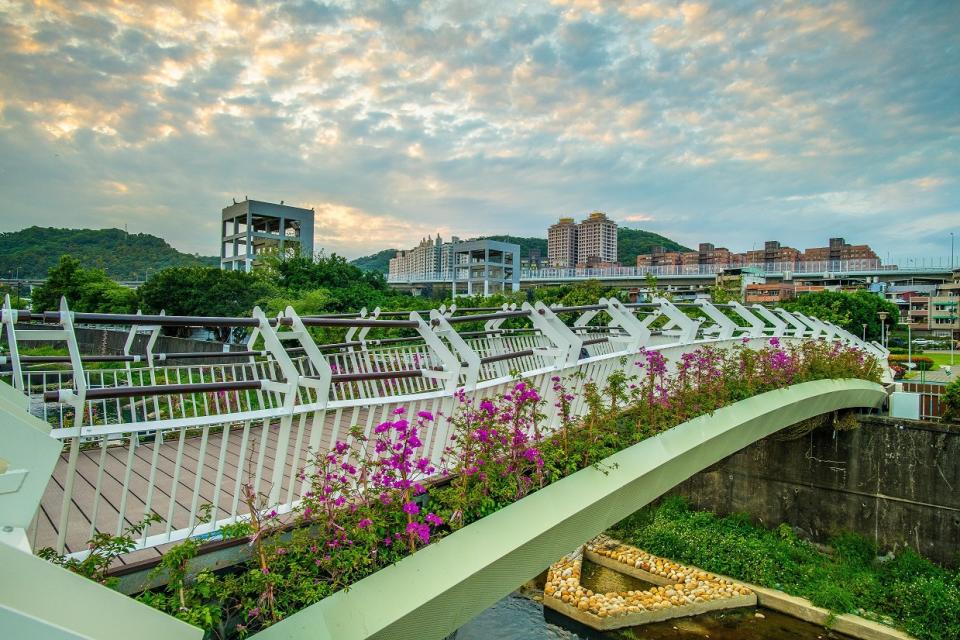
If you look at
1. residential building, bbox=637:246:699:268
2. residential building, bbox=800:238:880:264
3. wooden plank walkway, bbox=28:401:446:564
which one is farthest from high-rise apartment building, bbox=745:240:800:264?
wooden plank walkway, bbox=28:401:446:564

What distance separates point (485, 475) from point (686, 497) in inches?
530

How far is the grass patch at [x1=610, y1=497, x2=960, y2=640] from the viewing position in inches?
404

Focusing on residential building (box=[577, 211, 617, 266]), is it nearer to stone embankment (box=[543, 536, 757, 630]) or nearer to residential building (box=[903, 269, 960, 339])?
residential building (box=[903, 269, 960, 339])

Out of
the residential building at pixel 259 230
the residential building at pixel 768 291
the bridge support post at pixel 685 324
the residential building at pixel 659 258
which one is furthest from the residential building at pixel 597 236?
the bridge support post at pixel 685 324

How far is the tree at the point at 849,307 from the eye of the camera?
32.9 meters

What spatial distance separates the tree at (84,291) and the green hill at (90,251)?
11.5m

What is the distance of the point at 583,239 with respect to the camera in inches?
5536

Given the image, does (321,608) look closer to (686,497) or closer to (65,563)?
(65,563)

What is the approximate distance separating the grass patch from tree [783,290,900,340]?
22339 mm

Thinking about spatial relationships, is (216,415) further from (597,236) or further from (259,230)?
(597,236)

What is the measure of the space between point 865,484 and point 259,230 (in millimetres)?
52375

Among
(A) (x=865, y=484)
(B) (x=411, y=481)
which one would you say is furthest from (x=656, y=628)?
(B) (x=411, y=481)

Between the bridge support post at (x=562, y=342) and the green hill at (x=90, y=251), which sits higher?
the green hill at (x=90, y=251)

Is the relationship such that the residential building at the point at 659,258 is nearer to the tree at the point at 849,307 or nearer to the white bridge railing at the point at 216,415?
the tree at the point at 849,307
